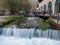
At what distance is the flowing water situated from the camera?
1345 cm

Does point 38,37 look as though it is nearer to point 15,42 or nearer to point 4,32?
point 15,42

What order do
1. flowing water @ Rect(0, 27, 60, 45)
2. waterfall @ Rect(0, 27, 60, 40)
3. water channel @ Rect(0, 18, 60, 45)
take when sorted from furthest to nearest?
waterfall @ Rect(0, 27, 60, 40)
water channel @ Rect(0, 18, 60, 45)
flowing water @ Rect(0, 27, 60, 45)

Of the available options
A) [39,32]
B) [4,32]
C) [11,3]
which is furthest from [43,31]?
[11,3]

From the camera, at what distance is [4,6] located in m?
31.2

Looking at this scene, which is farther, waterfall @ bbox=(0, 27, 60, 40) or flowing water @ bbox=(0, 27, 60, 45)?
waterfall @ bbox=(0, 27, 60, 40)

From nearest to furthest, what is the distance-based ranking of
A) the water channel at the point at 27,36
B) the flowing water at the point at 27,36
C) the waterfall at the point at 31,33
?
the flowing water at the point at 27,36
the water channel at the point at 27,36
the waterfall at the point at 31,33

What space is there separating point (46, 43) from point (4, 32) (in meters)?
4.83

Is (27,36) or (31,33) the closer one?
(27,36)

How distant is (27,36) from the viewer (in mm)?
15047

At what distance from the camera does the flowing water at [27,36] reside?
44.1ft

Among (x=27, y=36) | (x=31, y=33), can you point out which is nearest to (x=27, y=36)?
(x=27, y=36)

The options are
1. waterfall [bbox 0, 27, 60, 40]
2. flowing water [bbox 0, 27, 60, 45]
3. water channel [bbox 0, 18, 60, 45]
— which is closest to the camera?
flowing water [bbox 0, 27, 60, 45]

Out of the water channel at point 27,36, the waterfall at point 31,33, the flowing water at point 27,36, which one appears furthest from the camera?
the waterfall at point 31,33

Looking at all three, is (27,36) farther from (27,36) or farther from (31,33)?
(31,33)
